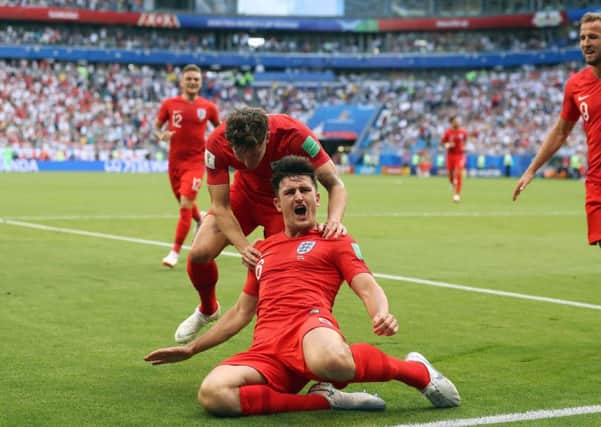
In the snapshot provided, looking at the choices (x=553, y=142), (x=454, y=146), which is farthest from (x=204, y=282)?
(x=454, y=146)

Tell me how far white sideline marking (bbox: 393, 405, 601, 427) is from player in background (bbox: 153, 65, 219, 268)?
8.46 m

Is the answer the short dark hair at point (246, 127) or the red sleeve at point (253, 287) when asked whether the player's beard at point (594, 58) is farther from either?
the red sleeve at point (253, 287)

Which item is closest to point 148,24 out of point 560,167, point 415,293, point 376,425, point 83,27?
point 83,27

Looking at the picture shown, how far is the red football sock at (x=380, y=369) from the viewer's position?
5.30 meters

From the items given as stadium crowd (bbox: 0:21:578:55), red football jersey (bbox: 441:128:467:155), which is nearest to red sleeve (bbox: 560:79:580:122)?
red football jersey (bbox: 441:128:467:155)

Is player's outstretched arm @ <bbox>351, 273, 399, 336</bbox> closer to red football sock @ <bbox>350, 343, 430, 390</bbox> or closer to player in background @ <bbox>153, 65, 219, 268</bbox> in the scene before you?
red football sock @ <bbox>350, 343, 430, 390</bbox>

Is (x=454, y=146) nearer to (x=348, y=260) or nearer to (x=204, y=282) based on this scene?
(x=204, y=282)

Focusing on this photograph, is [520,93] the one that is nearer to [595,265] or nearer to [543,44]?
[543,44]

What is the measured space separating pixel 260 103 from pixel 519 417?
71313 mm

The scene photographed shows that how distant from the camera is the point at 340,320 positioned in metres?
8.62

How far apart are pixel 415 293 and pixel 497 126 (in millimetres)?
58351

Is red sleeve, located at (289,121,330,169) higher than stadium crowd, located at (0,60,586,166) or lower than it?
higher

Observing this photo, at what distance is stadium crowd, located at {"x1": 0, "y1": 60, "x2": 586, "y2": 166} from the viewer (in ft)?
205

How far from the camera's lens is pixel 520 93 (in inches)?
2751
